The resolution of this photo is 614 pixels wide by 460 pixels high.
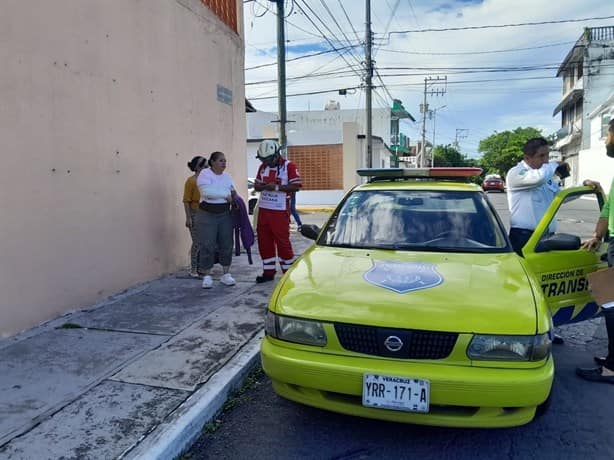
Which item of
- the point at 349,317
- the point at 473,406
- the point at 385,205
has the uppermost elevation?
the point at 385,205

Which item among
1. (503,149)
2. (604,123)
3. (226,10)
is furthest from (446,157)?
(226,10)

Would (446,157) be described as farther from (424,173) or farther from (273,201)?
(424,173)

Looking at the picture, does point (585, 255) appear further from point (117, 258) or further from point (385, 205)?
point (117, 258)

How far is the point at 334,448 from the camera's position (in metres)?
2.70

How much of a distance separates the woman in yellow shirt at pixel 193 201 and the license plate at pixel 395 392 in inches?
159

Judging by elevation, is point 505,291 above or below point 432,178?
below

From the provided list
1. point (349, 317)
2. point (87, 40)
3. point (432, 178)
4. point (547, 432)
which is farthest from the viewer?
point (87, 40)

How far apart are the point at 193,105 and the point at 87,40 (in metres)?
2.32

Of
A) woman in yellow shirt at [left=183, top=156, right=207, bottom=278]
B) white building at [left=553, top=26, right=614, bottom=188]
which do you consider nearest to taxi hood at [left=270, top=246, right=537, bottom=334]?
woman in yellow shirt at [left=183, top=156, right=207, bottom=278]

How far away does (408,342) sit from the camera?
2.48 meters

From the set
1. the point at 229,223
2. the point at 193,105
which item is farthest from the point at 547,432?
the point at 193,105

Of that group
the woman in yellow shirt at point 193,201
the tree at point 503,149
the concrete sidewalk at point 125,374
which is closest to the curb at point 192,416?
the concrete sidewalk at point 125,374

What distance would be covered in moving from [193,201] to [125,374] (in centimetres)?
324

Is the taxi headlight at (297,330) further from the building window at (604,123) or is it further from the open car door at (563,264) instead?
the building window at (604,123)
